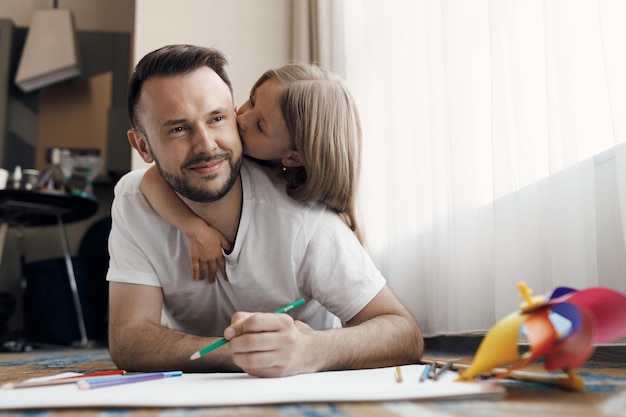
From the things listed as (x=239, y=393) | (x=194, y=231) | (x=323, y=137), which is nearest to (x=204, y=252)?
(x=194, y=231)

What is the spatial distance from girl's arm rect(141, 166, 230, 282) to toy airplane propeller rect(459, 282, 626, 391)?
73 cm

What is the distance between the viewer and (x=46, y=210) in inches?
115

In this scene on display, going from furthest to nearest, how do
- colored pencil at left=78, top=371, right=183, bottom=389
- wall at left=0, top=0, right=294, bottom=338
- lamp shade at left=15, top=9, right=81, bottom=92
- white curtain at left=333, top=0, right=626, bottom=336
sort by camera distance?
lamp shade at left=15, top=9, right=81, bottom=92 < wall at left=0, top=0, right=294, bottom=338 < white curtain at left=333, top=0, right=626, bottom=336 < colored pencil at left=78, top=371, right=183, bottom=389

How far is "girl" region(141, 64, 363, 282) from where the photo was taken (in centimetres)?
134

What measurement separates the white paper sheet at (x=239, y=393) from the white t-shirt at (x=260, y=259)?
1.61 ft

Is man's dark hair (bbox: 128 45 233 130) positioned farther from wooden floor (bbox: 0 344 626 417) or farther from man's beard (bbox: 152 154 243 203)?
wooden floor (bbox: 0 344 626 417)

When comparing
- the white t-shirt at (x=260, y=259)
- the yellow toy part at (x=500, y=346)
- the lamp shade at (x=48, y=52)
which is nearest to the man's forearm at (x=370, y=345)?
the white t-shirt at (x=260, y=259)

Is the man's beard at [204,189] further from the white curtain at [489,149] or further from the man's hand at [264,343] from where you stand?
the white curtain at [489,149]

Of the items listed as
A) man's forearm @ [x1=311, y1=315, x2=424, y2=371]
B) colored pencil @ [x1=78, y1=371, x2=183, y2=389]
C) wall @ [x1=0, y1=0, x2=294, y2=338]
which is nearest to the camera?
colored pencil @ [x1=78, y1=371, x2=183, y2=389]

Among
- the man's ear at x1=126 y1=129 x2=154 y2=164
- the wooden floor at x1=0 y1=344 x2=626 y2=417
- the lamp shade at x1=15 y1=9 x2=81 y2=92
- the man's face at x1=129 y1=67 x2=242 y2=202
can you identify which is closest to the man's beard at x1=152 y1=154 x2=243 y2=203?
the man's face at x1=129 y1=67 x2=242 y2=202

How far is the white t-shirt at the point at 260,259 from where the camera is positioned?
1299 millimetres

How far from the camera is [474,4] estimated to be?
5.27 feet

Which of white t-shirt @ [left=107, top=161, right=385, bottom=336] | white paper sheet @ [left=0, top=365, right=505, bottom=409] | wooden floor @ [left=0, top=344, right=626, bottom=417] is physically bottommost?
wooden floor @ [left=0, top=344, right=626, bottom=417]

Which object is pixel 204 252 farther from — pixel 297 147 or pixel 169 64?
pixel 169 64
